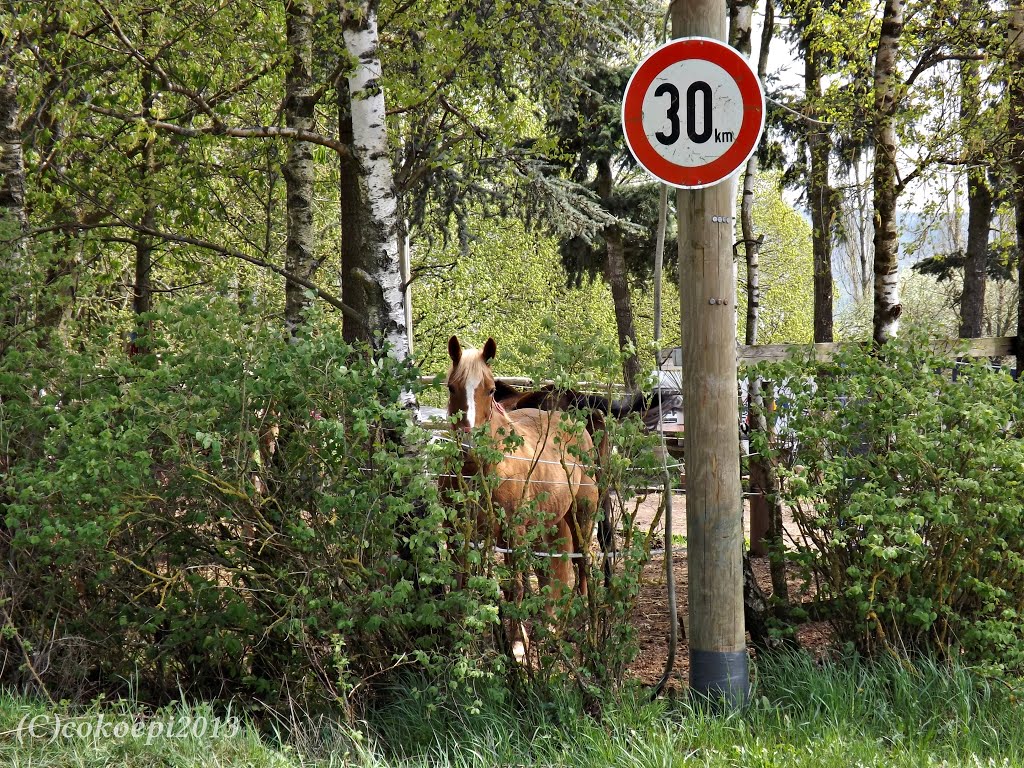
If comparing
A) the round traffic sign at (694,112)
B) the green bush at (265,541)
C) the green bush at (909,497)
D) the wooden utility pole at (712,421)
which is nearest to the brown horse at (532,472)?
the green bush at (265,541)

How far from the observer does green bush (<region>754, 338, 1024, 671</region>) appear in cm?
513

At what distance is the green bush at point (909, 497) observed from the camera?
513cm

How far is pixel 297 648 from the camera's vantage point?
4.95m

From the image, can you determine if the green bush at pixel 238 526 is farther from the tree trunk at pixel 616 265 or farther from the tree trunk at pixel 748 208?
the tree trunk at pixel 616 265

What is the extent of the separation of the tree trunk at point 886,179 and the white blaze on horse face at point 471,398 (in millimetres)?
3715

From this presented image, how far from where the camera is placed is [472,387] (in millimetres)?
5574

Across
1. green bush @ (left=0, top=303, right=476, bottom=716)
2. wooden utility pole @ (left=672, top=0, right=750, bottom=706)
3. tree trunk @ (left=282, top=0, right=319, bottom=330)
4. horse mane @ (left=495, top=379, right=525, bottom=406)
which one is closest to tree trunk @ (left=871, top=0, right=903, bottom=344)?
horse mane @ (left=495, top=379, right=525, bottom=406)

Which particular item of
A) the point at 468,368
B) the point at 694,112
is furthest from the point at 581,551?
the point at 694,112

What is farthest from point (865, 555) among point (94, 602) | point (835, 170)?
point (835, 170)

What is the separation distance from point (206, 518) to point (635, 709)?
2291mm

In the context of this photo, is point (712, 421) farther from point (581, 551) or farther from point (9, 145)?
point (9, 145)

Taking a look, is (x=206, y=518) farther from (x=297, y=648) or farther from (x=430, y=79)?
(x=430, y=79)

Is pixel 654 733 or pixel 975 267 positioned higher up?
pixel 975 267

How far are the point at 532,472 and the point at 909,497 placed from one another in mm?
1994
